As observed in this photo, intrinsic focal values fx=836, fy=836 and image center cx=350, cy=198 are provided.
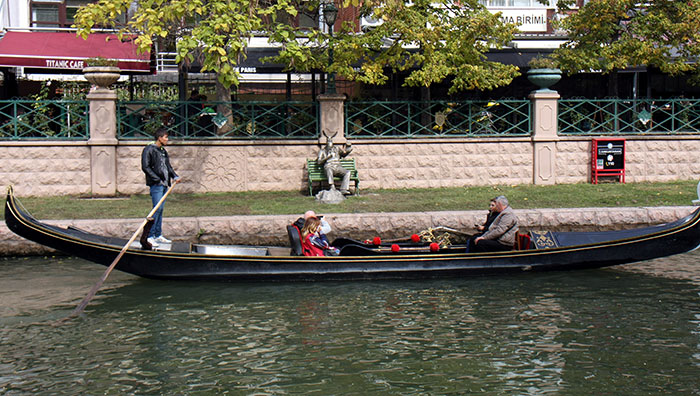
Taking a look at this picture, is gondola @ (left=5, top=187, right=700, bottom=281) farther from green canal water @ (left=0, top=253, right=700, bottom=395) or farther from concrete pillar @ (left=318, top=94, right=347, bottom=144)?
concrete pillar @ (left=318, top=94, right=347, bottom=144)

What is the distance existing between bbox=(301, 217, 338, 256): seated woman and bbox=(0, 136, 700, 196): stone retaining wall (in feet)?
19.0

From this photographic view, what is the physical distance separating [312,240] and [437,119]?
7321mm

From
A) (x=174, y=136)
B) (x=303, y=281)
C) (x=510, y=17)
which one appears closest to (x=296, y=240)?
(x=303, y=281)

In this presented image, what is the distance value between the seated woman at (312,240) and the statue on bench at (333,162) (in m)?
4.38

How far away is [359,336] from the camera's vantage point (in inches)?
371

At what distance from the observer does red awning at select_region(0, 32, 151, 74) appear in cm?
2066

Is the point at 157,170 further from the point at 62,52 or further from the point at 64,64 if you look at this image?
the point at 62,52

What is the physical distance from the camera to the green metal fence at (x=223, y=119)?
17.6m

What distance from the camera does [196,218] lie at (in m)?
14.2

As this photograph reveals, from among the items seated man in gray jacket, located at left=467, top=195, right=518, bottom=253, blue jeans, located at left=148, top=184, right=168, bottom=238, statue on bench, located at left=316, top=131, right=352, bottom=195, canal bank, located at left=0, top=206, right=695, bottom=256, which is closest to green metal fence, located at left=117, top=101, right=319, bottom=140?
statue on bench, located at left=316, top=131, right=352, bottom=195

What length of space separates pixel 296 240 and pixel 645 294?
15.9 ft

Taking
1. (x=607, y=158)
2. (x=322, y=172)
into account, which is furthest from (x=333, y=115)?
(x=607, y=158)

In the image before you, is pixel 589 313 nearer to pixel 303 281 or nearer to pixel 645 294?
pixel 645 294

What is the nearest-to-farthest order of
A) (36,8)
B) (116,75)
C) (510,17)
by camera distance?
(116,75)
(510,17)
(36,8)
